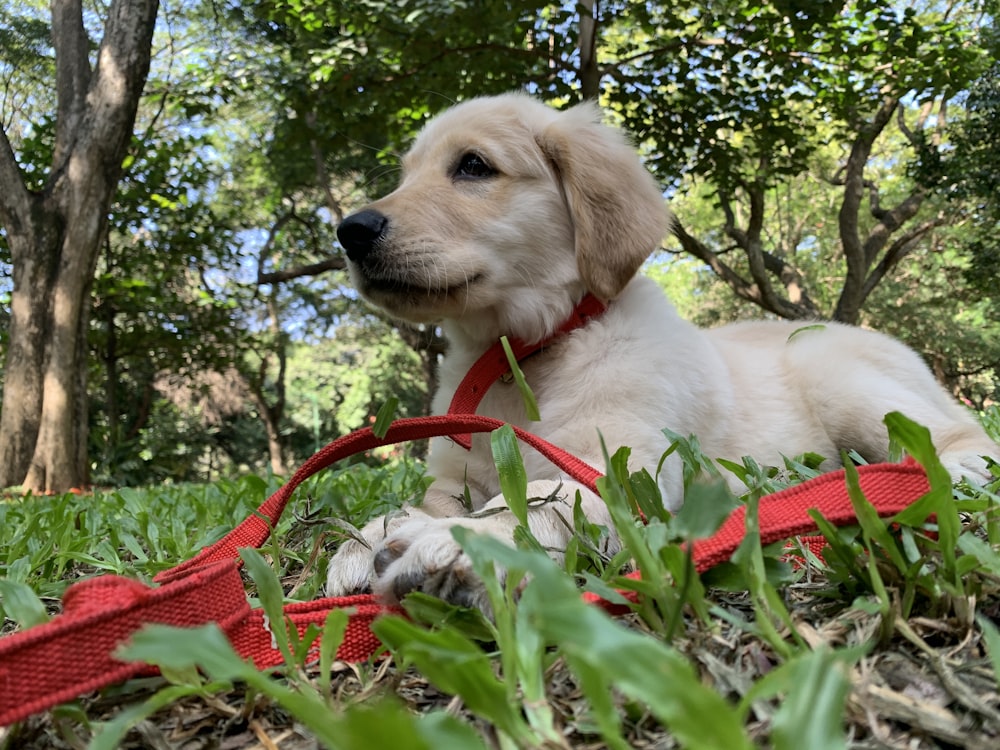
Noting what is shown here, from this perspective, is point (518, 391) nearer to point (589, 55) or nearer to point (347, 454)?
point (347, 454)

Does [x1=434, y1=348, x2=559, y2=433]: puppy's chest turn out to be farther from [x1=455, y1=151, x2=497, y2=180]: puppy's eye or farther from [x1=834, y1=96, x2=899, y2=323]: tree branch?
[x1=834, y1=96, x2=899, y2=323]: tree branch

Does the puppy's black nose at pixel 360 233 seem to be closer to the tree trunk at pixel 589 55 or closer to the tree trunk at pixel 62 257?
the tree trunk at pixel 589 55

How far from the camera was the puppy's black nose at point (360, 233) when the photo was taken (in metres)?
2.39

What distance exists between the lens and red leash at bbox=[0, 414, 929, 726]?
0.80 meters

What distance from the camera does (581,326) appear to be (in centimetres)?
247

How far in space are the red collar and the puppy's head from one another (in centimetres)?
4

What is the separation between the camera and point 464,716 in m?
0.81

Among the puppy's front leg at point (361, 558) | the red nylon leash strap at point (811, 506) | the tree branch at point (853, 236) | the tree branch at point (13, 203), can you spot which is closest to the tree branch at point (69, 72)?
the tree branch at point (13, 203)

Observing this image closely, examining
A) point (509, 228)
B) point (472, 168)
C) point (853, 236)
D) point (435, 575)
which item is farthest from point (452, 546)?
point (853, 236)

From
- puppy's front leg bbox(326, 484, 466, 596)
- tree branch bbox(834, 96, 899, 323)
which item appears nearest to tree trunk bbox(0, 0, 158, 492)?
puppy's front leg bbox(326, 484, 466, 596)

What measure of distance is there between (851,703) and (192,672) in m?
0.79

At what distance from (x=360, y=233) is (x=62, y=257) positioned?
22.4ft

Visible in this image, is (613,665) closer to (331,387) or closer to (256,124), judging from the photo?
(256,124)

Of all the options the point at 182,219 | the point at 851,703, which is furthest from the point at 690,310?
the point at 851,703
